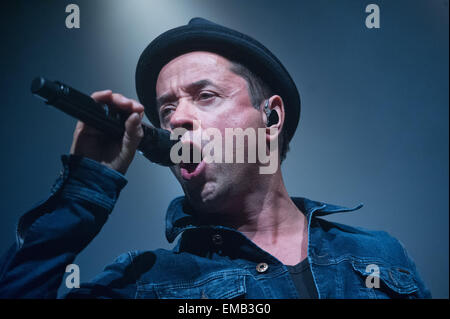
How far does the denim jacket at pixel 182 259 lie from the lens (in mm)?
749

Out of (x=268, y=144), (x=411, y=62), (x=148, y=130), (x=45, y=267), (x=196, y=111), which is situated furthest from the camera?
(x=411, y=62)

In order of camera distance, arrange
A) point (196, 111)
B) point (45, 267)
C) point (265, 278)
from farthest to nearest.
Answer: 1. point (196, 111)
2. point (265, 278)
3. point (45, 267)

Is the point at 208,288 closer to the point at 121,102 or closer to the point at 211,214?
the point at 211,214

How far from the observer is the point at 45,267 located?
742 millimetres

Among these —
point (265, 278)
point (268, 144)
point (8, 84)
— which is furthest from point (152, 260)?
point (8, 84)

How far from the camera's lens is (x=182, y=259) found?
104 cm

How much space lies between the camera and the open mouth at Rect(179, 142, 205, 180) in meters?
1.06

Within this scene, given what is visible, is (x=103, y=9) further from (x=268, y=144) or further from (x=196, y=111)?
(x=268, y=144)

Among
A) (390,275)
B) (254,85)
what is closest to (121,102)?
(254,85)

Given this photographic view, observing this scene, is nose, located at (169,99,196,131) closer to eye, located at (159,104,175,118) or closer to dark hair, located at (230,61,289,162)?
eye, located at (159,104,175,118)

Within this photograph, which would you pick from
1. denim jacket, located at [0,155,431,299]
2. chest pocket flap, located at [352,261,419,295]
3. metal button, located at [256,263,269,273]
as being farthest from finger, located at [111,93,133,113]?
chest pocket flap, located at [352,261,419,295]

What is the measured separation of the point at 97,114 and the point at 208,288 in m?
0.56
